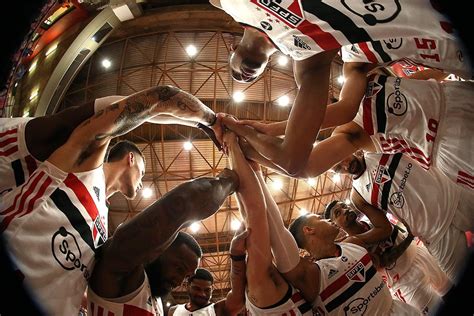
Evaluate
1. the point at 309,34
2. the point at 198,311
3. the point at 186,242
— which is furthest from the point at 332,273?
the point at 309,34

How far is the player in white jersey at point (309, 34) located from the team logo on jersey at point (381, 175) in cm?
99

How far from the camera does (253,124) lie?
302 centimetres

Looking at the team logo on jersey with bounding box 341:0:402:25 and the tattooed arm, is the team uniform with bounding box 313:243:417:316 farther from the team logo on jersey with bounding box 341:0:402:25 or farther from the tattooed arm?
the team logo on jersey with bounding box 341:0:402:25

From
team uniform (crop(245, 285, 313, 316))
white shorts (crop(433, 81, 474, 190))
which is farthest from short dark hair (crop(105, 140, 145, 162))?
white shorts (crop(433, 81, 474, 190))

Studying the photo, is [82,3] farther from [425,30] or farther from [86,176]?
[425,30]

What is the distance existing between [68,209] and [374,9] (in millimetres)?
2115

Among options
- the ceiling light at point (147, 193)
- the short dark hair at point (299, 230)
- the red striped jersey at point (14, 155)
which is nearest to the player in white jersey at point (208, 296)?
the short dark hair at point (299, 230)

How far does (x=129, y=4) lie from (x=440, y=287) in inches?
157

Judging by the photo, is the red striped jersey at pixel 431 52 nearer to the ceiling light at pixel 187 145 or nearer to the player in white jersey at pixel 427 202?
the player in white jersey at pixel 427 202

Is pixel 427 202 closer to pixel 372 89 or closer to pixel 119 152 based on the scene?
pixel 372 89

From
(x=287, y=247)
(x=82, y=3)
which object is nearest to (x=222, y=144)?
(x=287, y=247)

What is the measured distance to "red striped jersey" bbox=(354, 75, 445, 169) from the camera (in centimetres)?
223

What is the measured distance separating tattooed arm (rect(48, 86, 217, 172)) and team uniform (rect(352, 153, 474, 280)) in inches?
73.6

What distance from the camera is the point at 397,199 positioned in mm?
2791
